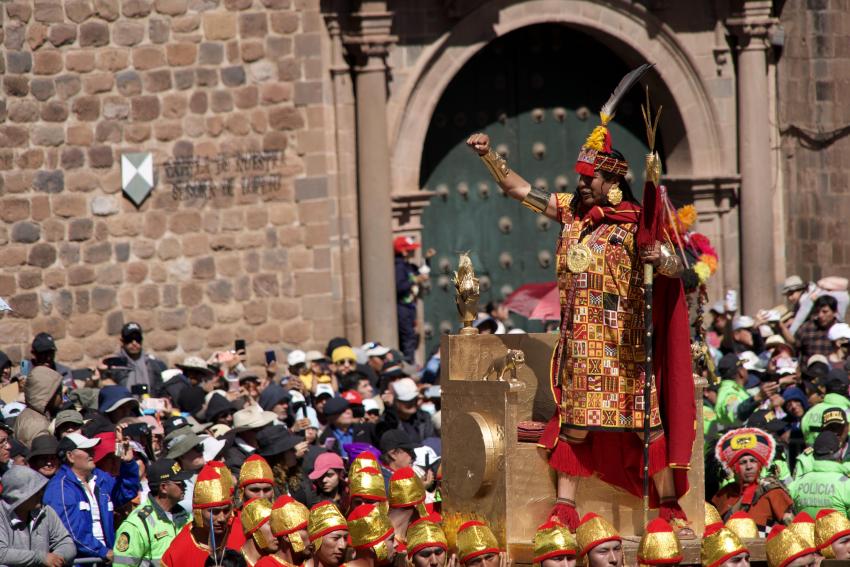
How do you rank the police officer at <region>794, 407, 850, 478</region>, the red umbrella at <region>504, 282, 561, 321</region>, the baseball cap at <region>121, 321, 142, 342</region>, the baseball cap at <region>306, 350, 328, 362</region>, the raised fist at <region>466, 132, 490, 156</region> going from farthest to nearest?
the baseball cap at <region>306, 350, 328, 362</region>, the baseball cap at <region>121, 321, 142, 342</region>, the red umbrella at <region>504, 282, 561, 321</region>, the police officer at <region>794, 407, 850, 478</region>, the raised fist at <region>466, 132, 490, 156</region>

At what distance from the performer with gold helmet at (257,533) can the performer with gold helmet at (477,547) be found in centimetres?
94

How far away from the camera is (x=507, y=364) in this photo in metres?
9.94

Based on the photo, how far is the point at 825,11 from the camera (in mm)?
18828

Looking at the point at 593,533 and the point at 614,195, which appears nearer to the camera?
the point at 593,533

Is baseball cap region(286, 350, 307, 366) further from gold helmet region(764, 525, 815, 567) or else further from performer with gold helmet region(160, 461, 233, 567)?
gold helmet region(764, 525, 815, 567)

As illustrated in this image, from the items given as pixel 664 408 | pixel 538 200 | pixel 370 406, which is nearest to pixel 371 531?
pixel 664 408

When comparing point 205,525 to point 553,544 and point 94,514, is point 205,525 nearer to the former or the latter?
point 94,514

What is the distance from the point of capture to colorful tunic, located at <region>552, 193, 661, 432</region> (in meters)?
9.77

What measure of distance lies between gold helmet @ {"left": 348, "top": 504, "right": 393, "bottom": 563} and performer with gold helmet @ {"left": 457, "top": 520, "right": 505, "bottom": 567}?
383 mm

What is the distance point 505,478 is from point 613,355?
34.0 inches

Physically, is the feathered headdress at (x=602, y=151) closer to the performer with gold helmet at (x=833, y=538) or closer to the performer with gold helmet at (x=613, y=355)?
the performer with gold helmet at (x=613, y=355)

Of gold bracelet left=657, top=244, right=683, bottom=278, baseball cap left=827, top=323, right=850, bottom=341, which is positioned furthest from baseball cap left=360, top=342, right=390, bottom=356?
gold bracelet left=657, top=244, right=683, bottom=278

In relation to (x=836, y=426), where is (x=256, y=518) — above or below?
below

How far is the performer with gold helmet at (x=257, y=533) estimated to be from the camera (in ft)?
31.5
